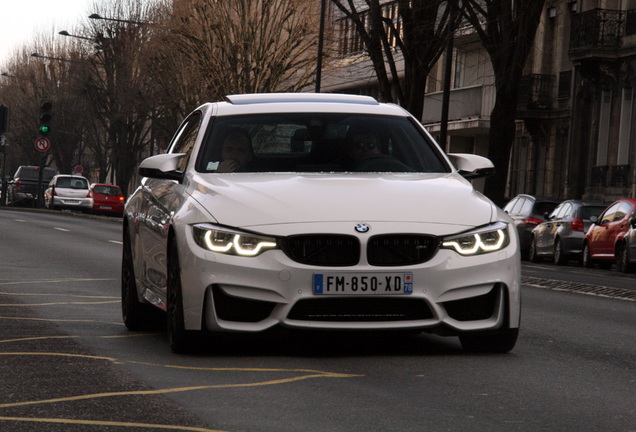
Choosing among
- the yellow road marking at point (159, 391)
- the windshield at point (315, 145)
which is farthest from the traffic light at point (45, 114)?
the yellow road marking at point (159, 391)

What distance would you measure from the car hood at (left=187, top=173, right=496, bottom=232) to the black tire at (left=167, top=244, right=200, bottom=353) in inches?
15.2

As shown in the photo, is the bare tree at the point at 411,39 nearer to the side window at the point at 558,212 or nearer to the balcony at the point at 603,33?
the side window at the point at 558,212

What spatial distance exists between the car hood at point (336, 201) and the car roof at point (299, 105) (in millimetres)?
931

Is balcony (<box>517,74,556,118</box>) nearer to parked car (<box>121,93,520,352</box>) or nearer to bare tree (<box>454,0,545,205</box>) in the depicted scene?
bare tree (<box>454,0,545,205</box>)

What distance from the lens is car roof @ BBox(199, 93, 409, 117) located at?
9.63 m

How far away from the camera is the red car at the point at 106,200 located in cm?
6022

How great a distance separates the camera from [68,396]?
6.63 m

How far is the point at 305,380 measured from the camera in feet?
24.1

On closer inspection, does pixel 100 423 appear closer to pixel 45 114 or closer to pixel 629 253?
pixel 629 253

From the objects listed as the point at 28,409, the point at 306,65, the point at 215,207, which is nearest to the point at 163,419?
the point at 28,409

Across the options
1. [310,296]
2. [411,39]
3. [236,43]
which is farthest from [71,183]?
[310,296]

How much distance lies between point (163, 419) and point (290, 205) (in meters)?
2.34

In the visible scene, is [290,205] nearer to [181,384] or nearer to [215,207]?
[215,207]

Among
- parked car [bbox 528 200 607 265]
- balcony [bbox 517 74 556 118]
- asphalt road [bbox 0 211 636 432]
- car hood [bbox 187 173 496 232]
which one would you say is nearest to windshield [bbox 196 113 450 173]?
car hood [bbox 187 173 496 232]
